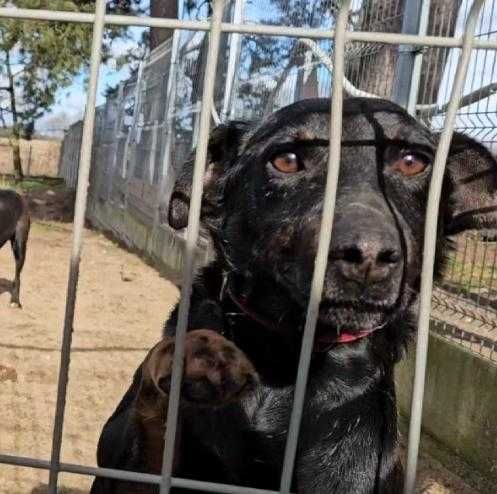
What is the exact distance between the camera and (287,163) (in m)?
2.31

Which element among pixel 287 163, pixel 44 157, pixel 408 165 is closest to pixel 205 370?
pixel 287 163

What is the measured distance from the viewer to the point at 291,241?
7.09 feet

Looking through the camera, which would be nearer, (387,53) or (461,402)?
(461,402)

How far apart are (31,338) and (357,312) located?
468 cm

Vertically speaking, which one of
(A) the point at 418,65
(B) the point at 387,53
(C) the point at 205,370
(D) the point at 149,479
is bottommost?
(D) the point at 149,479

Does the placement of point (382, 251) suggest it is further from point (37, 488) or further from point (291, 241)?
point (37, 488)

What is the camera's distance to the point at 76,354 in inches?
223

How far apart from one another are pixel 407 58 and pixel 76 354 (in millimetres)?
3181

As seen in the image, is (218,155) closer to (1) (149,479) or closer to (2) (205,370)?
(2) (205,370)

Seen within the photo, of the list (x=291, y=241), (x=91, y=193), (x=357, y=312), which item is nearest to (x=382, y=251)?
(x=357, y=312)

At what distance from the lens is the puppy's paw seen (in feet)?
5.63

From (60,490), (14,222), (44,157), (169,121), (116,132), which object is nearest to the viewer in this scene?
(60,490)

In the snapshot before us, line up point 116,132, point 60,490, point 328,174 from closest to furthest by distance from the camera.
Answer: point 328,174 < point 60,490 < point 116,132

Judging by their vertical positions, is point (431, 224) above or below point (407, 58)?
below
